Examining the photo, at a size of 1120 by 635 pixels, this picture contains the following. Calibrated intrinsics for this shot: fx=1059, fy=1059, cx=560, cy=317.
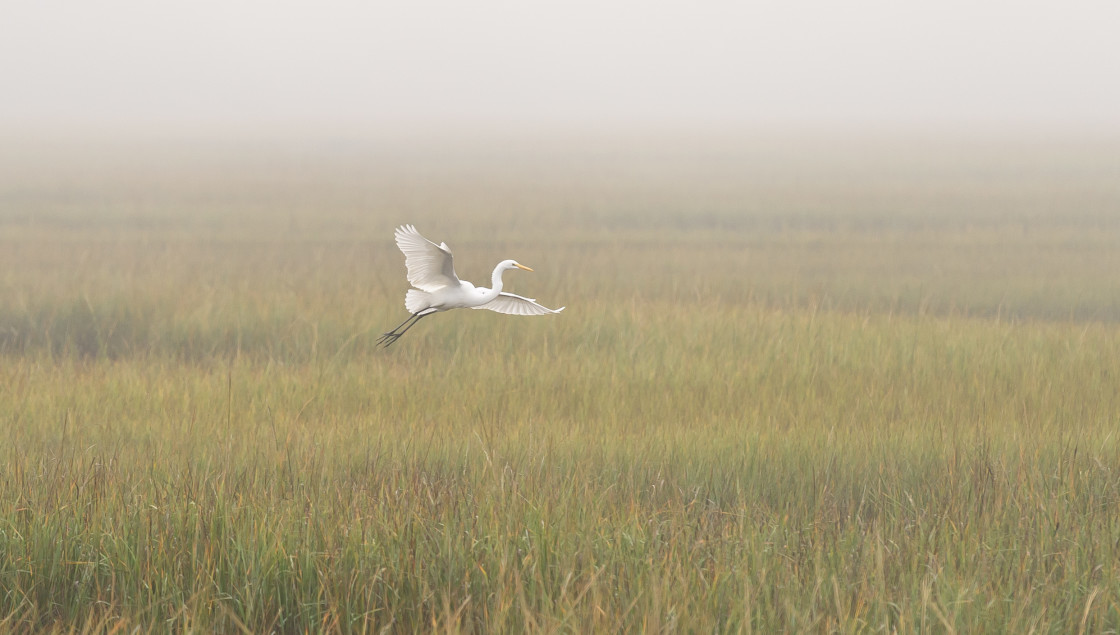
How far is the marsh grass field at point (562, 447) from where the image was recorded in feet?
9.39

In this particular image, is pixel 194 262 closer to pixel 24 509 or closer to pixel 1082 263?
pixel 24 509

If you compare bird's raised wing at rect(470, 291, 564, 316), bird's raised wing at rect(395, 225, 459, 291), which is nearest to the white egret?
bird's raised wing at rect(395, 225, 459, 291)

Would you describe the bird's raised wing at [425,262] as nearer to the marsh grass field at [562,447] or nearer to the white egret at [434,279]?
the white egret at [434,279]

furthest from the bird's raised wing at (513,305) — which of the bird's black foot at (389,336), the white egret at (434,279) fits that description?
the bird's black foot at (389,336)

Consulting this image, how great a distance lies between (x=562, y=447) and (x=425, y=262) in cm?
127

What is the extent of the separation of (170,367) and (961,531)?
188 inches

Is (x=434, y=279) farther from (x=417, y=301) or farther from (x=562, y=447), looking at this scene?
(x=562, y=447)

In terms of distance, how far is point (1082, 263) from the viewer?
38.0ft

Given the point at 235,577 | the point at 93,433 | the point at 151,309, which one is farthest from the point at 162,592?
the point at 151,309

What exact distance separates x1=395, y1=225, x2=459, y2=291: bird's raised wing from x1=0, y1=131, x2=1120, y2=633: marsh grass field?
681 millimetres

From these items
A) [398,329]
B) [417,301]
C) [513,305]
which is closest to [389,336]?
[398,329]

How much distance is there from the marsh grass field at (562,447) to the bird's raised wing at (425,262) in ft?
2.24

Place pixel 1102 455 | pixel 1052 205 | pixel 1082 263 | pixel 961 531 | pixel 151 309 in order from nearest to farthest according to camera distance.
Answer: pixel 961 531 → pixel 1102 455 → pixel 151 309 → pixel 1082 263 → pixel 1052 205

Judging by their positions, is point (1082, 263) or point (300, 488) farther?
point (1082, 263)
